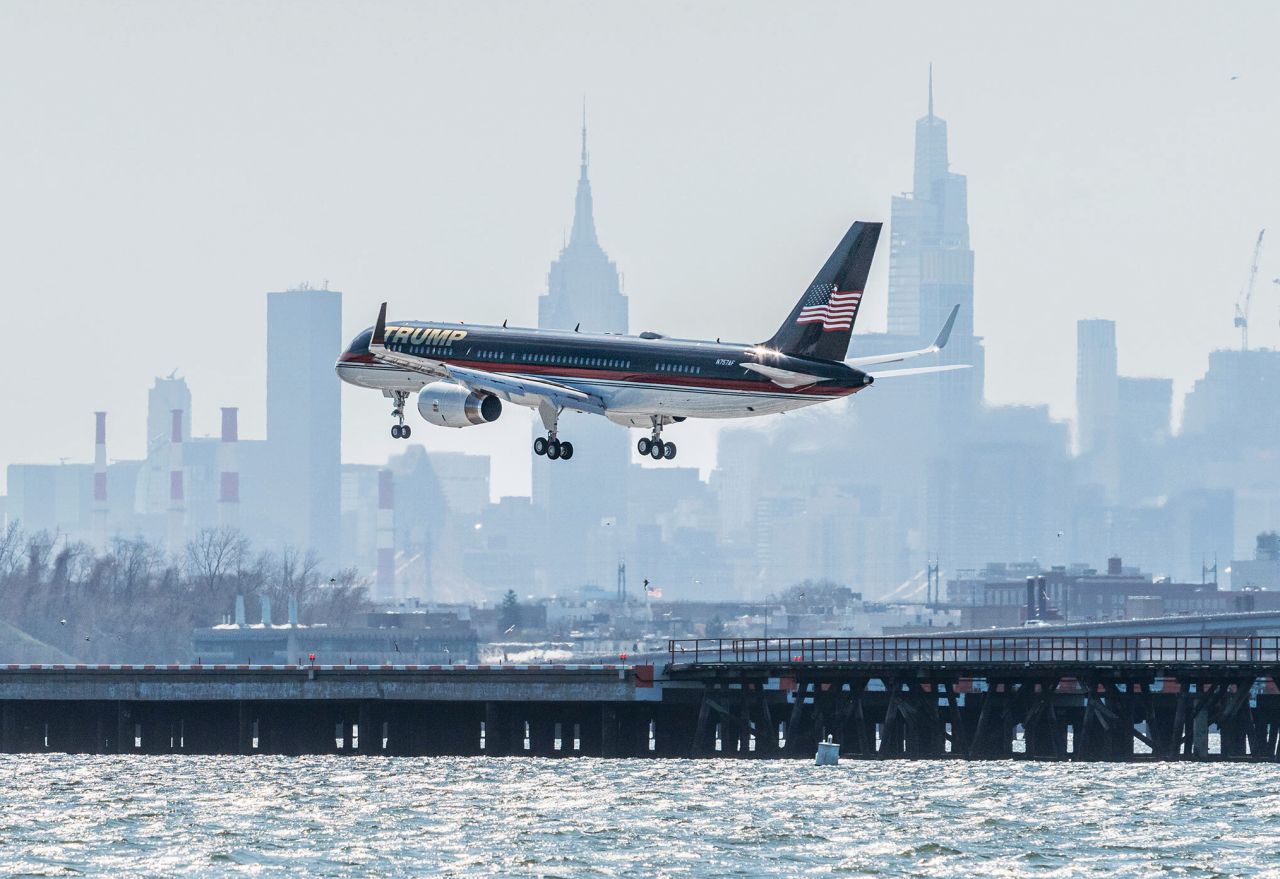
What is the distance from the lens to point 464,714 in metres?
140

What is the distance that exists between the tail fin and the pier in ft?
48.8

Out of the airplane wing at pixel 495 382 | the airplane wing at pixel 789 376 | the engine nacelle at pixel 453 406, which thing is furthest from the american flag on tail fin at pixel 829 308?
the engine nacelle at pixel 453 406

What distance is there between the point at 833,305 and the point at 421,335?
21.1m

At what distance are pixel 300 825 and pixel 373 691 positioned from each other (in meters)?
25.9

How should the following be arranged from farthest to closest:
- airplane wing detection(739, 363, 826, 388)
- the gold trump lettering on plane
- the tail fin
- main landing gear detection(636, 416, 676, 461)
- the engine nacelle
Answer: the gold trump lettering on plane, the engine nacelle, main landing gear detection(636, 416, 676, 461), the tail fin, airplane wing detection(739, 363, 826, 388)

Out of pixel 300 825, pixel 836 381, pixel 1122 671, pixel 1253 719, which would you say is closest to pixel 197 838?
pixel 300 825

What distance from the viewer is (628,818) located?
11731 centimetres

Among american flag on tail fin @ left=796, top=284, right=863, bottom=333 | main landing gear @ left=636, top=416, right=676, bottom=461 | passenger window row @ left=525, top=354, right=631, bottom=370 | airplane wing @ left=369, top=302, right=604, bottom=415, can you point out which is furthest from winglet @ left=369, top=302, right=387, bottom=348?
american flag on tail fin @ left=796, top=284, right=863, bottom=333

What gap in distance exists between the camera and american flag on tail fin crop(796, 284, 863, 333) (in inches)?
5295

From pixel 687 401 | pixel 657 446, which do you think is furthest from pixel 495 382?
pixel 687 401

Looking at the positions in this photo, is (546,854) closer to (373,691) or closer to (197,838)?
(197,838)

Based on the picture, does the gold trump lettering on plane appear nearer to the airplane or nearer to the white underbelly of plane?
the airplane

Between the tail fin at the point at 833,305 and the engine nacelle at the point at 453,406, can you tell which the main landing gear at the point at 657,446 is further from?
the engine nacelle at the point at 453,406

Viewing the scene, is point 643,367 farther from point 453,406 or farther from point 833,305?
point 453,406
